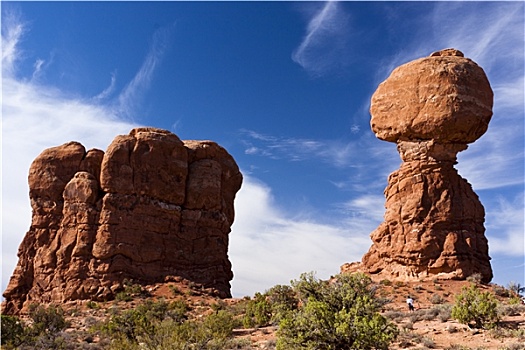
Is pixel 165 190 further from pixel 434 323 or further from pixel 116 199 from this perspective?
pixel 434 323

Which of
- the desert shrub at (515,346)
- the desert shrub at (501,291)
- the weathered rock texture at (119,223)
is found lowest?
the desert shrub at (515,346)

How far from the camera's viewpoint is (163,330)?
605 inches

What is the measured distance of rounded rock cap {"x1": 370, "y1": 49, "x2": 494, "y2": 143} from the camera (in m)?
33.4

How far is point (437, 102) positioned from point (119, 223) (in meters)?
25.4

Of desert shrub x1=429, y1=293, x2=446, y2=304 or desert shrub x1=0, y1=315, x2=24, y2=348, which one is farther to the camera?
desert shrub x1=429, y1=293, x2=446, y2=304

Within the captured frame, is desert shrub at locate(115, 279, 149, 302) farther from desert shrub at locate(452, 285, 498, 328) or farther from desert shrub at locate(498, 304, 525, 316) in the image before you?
desert shrub at locate(498, 304, 525, 316)

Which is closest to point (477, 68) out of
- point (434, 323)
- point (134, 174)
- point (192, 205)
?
point (434, 323)

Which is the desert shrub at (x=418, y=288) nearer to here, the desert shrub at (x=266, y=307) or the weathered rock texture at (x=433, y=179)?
the weathered rock texture at (x=433, y=179)

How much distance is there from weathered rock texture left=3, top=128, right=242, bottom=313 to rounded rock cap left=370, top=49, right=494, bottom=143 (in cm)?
1690

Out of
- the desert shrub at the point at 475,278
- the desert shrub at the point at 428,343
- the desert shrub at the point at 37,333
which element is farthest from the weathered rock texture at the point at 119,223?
the desert shrub at the point at 428,343

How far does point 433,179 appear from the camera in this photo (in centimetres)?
3366

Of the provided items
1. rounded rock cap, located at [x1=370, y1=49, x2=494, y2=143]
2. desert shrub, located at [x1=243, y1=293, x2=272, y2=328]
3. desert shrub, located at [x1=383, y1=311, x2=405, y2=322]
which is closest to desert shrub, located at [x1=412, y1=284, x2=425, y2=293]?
desert shrub, located at [x1=383, y1=311, x2=405, y2=322]

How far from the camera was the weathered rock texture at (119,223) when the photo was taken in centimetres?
3831

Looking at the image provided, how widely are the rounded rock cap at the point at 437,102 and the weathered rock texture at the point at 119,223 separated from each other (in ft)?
55.4
